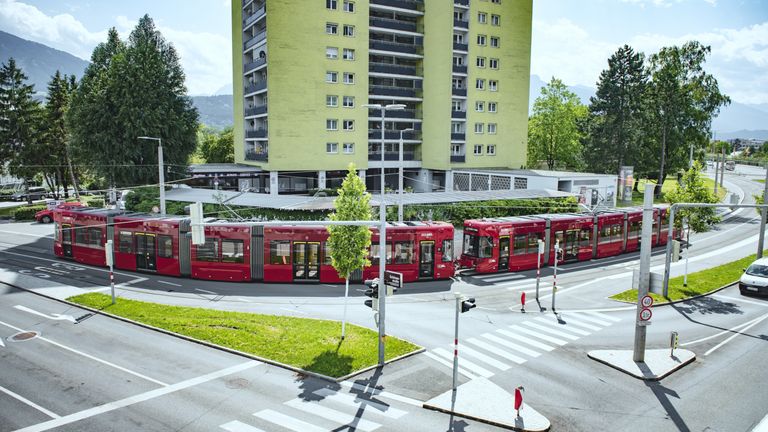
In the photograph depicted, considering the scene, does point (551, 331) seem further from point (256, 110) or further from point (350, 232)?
point (256, 110)

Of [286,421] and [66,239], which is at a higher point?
[66,239]

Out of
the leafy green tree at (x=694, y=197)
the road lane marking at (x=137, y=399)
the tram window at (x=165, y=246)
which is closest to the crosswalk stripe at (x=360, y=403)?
the road lane marking at (x=137, y=399)

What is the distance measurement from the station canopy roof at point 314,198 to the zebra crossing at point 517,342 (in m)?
18.6

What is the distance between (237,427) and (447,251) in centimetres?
1866

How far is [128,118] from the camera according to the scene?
48.0 m

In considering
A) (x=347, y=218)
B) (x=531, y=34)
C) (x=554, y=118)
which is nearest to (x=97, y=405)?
(x=347, y=218)

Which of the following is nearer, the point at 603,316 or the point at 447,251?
the point at 603,316

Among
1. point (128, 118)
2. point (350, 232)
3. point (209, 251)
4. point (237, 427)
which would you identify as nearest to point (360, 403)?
point (237, 427)

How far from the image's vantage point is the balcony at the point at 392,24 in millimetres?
58062

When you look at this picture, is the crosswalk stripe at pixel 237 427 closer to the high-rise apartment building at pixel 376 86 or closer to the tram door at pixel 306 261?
the tram door at pixel 306 261

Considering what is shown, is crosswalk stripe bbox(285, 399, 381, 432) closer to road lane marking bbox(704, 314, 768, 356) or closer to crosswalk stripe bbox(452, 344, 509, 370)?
crosswalk stripe bbox(452, 344, 509, 370)

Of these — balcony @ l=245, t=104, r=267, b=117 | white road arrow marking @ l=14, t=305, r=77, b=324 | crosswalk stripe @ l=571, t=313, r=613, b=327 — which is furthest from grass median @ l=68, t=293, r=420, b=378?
balcony @ l=245, t=104, r=267, b=117

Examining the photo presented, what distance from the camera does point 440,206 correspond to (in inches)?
1635

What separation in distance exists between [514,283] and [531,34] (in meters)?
42.2
